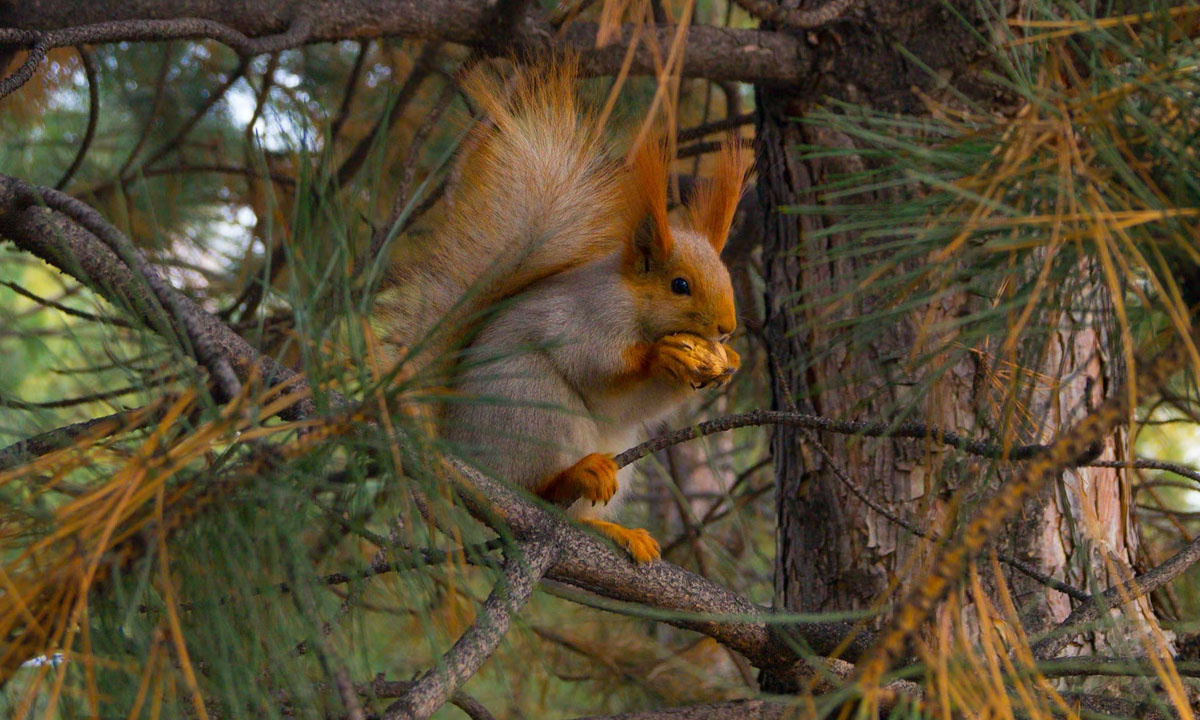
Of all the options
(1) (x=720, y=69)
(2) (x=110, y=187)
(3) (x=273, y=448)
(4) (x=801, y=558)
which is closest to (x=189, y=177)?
(2) (x=110, y=187)

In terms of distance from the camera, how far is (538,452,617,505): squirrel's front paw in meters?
1.15

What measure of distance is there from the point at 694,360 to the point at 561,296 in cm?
20

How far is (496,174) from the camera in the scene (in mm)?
1239

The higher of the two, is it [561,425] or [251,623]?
[561,425]

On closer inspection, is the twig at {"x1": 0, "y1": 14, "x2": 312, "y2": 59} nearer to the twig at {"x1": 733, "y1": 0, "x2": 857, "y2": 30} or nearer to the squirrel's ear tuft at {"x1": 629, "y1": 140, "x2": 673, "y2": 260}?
the squirrel's ear tuft at {"x1": 629, "y1": 140, "x2": 673, "y2": 260}

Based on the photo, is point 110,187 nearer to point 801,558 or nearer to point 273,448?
point 801,558

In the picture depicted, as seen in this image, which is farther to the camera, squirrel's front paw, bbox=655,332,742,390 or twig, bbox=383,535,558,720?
squirrel's front paw, bbox=655,332,742,390

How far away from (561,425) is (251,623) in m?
0.57

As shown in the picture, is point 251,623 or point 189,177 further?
point 189,177

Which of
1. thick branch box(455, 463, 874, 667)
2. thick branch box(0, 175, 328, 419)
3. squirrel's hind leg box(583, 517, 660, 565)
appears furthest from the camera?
squirrel's hind leg box(583, 517, 660, 565)

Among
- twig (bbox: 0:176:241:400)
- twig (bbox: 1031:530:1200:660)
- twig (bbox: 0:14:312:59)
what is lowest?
twig (bbox: 0:176:241:400)

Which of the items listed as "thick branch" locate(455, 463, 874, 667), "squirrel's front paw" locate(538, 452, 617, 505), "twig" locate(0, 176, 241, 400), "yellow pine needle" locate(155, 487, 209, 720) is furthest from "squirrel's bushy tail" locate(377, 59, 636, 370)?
"yellow pine needle" locate(155, 487, 209, 720)

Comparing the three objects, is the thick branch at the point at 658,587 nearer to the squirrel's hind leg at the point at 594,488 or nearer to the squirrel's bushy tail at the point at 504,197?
the squirrel's hind leg at the point at 594,488

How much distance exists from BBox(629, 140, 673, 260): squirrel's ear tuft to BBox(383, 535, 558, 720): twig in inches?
19.7
